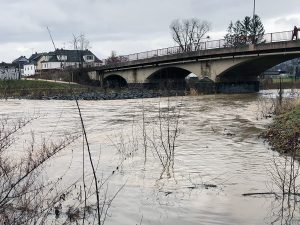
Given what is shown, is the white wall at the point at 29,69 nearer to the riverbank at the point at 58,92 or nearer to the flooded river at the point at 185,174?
the riverbank at the point at 58,92

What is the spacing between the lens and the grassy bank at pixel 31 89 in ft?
175

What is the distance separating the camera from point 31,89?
57.9 meters

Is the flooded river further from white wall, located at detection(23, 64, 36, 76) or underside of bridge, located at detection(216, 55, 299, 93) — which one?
white wall, located at detection(23, 64, 36, 76)

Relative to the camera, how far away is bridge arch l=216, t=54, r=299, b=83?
162ft

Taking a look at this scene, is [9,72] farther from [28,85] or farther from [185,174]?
[185,174]

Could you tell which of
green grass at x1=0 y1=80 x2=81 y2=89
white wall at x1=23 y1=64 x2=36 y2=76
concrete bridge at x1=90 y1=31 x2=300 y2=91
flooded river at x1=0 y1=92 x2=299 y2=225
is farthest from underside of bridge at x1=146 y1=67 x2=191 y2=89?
white wall at x1=23 y1=64 x2=36 y2=76

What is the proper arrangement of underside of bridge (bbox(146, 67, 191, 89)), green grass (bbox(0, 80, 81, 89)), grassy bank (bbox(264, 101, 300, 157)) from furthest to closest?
underside of bridge (bbox(146, 67, 191, 89))
green grass (bbox(0, 80, 81, 89))
grassy bank (bbox(264, 101, 300, 157))

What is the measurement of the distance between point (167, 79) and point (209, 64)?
12816mm

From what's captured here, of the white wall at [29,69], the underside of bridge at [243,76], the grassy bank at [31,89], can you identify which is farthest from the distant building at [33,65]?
the underside of bridge at [243,76]

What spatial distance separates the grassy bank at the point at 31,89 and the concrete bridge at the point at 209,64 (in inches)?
358

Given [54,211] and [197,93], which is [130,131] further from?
[197,93]

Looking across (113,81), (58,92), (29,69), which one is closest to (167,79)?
(113,81)

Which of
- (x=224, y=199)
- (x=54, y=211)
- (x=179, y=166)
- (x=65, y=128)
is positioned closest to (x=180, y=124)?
(x=65, y=128)

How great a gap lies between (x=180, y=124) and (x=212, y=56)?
3263cm
